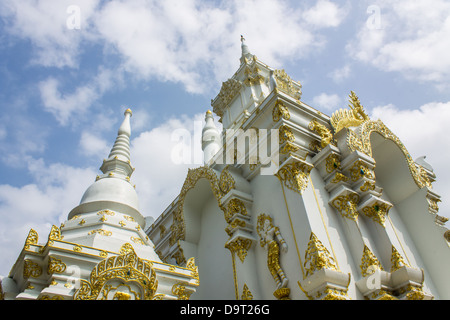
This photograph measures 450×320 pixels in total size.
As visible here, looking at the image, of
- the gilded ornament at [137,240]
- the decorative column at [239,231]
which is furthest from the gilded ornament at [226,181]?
the gilded ornament at [137,240]

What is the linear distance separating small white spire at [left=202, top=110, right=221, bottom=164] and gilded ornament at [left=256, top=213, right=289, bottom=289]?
15.7 feet

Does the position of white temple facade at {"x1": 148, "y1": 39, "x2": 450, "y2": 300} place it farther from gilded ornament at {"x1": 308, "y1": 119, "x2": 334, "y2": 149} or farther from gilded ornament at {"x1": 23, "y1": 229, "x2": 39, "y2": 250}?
gilded ornament at {"x1": 23, "y1": 229, "x2": 39, "y2": 250}

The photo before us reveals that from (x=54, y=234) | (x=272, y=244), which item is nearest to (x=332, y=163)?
(x=272, y=244)

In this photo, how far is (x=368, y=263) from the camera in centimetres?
621

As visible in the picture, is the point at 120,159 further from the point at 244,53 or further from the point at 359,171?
the point at 244,53

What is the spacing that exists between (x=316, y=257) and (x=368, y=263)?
42.0 inches

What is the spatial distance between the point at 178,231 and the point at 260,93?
6329 mm

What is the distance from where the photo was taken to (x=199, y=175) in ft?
33.1

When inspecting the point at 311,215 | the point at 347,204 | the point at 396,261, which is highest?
the point at 347,204

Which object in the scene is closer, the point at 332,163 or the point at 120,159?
the point at 332,163
